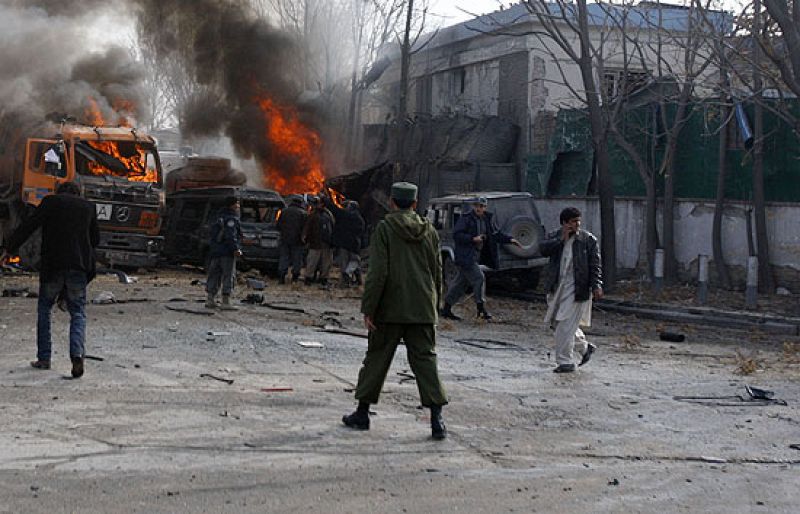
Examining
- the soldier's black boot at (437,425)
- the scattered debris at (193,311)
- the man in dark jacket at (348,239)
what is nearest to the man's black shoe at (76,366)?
the soldier's black boot at (437,425)

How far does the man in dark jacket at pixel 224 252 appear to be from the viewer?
15141 millimetres

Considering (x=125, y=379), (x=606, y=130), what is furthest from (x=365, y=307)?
(x=606, y=130)

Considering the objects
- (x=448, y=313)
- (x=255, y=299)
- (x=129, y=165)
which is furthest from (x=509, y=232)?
(x=129, y=165)

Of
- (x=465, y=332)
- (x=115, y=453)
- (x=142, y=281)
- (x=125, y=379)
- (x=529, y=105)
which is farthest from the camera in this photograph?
(x=529, y=105)

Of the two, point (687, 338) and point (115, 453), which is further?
point (687, 338)

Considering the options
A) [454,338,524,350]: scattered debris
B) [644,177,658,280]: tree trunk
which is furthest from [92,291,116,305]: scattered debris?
[644,177,658,280]: tree trunk

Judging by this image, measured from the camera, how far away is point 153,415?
25.5 ft

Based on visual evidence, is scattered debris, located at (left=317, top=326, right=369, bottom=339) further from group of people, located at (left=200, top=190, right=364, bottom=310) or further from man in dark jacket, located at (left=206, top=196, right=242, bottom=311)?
group of people, located at (left=200, top=190, right=364, bottom=310)

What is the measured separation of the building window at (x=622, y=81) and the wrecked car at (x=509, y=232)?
3.70 metres

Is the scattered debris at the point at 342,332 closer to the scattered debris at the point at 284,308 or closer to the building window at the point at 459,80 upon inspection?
the scattered debris at the point at 284,308

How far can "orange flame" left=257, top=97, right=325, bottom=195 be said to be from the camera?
3206 cm

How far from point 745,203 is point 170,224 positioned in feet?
41.1

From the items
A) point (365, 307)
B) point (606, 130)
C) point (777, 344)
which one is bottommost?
point (777, 344)

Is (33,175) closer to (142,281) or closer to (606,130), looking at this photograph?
(142,281)
